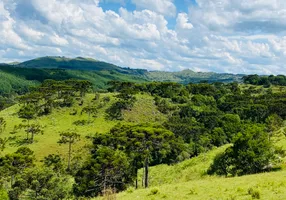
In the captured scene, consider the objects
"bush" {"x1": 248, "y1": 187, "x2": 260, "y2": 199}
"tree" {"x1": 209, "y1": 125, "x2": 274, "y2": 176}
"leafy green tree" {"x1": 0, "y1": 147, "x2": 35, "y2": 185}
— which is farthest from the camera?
"leafy green tree" {"x1": 0, "y1": 147, "x2": 35, "y2": 185}

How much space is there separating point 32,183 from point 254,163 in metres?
43.3

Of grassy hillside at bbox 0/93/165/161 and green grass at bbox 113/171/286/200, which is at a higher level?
green grass at bbox 113/171/286/200

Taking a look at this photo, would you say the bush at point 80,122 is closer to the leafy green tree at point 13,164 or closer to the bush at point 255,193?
the leafy green tree at point 13,164

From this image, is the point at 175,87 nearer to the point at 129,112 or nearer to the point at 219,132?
the point at 129,112

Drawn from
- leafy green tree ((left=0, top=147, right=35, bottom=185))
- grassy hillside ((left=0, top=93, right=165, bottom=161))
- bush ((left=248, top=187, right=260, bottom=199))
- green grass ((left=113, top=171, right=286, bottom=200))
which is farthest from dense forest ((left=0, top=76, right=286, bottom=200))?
bush ((left=248, top=187, right=260, bottom=199))

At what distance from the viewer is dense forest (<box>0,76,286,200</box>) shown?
137ft

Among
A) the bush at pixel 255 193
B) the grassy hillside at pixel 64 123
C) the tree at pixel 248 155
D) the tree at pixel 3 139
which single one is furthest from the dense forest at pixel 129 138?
the bush at pixel 255 193

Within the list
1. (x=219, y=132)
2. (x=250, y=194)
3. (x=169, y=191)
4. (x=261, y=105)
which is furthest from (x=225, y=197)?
(x=261, y=105)

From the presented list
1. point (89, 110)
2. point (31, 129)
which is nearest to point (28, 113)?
point (31, 129)

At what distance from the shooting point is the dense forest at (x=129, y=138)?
4188 cm

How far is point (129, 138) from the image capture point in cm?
5166

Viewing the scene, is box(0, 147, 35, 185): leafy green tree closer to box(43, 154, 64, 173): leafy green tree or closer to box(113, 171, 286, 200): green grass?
box(43, 154, 64, 173): leafy green tree

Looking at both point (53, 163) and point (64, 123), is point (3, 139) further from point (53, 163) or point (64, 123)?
point (53, 163)

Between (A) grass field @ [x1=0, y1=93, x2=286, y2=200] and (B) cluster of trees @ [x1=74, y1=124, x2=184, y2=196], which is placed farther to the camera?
(B) cluster of trees @ [x1=74, y1=124, x2=184, y2=196]
